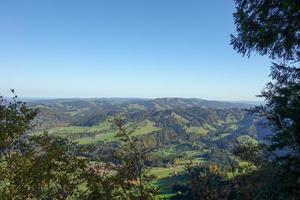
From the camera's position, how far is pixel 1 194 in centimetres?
1446

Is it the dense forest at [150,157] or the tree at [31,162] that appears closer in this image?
the dense forest at [150,157]

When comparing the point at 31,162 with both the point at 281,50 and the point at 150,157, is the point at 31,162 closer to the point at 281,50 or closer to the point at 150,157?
the point at 150,157

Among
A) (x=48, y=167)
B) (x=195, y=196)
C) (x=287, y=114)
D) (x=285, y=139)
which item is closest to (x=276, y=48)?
(x=287, y=114)

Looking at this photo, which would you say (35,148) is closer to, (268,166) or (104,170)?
(104,170)

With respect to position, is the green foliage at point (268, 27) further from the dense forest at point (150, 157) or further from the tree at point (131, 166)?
the tree at point (131, 166)

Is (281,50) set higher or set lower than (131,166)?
higher

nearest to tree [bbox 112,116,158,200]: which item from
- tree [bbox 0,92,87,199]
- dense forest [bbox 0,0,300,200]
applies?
dense forest [bbox 0,0,300,200]

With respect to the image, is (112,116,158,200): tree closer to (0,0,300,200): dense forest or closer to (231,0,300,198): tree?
(0,0,300,200): dense forest

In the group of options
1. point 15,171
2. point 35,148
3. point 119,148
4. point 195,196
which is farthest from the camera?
point 35,148

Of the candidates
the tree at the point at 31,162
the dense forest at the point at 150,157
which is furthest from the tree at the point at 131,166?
the tree at the point at 31,162

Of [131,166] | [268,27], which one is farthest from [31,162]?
[268,27]

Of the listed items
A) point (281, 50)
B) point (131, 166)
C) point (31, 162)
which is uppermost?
point (281, 50)

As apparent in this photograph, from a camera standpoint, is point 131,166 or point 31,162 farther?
point 31,162

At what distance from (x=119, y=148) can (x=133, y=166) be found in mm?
1004
